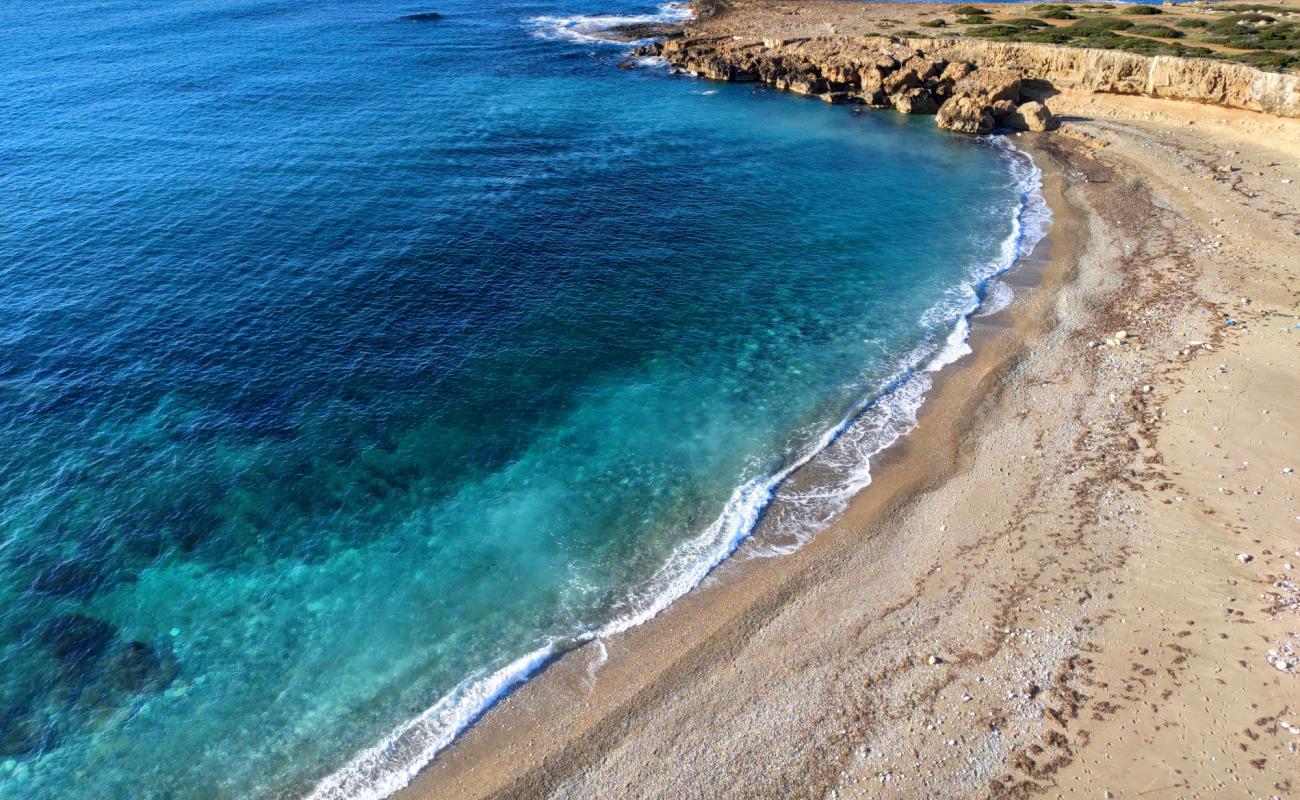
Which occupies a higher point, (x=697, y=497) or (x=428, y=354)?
(x=428, y=354)

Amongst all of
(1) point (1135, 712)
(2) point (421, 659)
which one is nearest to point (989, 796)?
(1) point (1135, 712)

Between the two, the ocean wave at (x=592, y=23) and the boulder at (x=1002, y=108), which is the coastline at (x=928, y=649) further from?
the ocean wave at (x=592, y=23)

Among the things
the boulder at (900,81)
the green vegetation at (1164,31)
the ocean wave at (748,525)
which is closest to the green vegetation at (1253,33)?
the green vegetation at (1164,31)

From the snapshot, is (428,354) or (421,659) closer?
(421,659)

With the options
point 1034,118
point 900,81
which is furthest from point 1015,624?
point 900,81

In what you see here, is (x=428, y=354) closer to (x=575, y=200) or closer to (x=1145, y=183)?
(x=575, y=200)

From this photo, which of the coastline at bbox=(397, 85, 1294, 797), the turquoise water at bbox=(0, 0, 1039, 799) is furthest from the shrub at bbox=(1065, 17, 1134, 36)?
the coastline at bbox=(397, 85, 1294, 797)

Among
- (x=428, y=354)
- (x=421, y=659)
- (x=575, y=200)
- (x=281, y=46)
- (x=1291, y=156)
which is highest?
(x=281, y=46)
